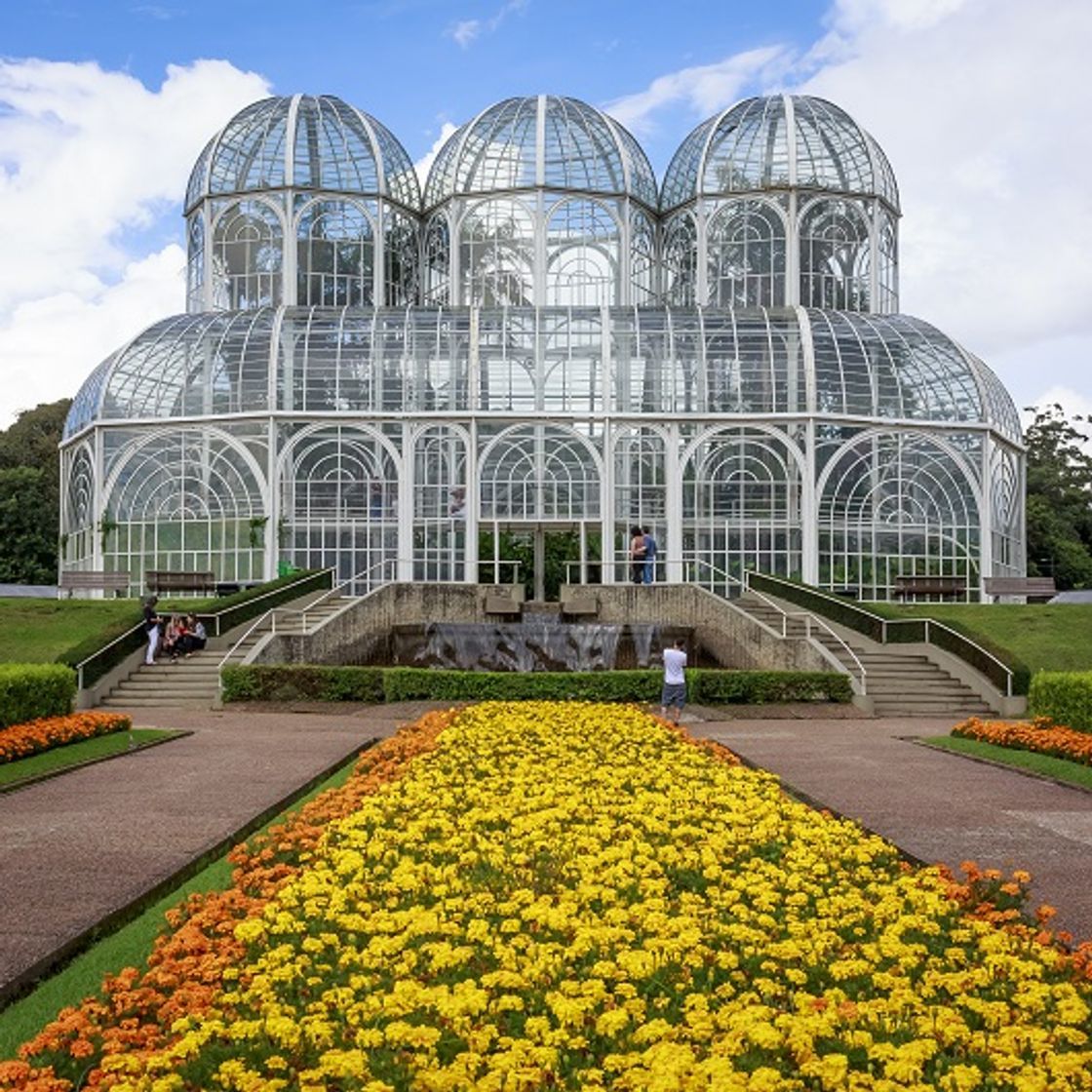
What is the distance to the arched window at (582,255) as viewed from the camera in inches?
1838

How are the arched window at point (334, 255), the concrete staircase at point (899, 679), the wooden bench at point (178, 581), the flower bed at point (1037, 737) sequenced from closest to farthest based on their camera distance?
the flower bed at point (1037, 737)
the concrete staircase at point (899, 679)
the wooden bench at point (178, 581)
the arched window at point (334, 255)

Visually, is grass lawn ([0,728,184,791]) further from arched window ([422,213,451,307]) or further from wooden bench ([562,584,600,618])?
arched window ([422,213,451,307])

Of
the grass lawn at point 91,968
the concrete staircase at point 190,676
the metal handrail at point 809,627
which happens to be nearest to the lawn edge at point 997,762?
the metal handrail at point 809,627

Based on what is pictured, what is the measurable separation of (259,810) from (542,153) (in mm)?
38244

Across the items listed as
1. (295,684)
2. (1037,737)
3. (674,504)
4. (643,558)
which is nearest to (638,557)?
(643,558)

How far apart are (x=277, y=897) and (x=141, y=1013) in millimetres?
1679

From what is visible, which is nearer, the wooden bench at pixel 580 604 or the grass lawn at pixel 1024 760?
the grass lawn at pixel 1024 760

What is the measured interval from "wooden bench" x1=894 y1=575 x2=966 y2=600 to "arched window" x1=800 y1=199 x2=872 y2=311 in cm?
1266

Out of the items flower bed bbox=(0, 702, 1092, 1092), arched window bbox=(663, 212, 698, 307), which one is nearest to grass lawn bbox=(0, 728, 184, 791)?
flower bed bbox=(0, 702, 1092, 1092)

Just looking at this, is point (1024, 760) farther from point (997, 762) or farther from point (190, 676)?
point (190, 676)

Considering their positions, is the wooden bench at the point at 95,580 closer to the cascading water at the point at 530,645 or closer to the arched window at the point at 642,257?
the cascading water at the point at 530,645

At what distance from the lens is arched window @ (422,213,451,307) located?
158 feet

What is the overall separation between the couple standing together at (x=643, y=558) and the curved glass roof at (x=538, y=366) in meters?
5.08

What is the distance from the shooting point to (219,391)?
3819cm
